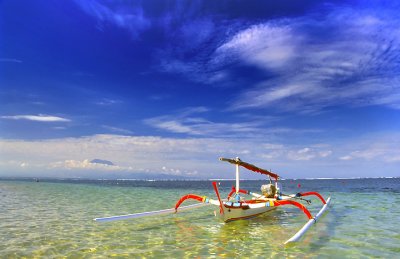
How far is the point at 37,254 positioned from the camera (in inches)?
364

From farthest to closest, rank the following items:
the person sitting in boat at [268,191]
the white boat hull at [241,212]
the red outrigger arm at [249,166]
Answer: the person sitting in boat at [268,191], the red outrigger arm at [249,166], the white boat hull at [241,212]

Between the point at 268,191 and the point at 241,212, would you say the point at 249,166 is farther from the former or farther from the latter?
the point at 268,191

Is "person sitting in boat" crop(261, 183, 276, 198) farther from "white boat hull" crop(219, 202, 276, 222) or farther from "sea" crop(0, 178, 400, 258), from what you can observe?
"white boat hull" crop(219, 202, 276, 222)

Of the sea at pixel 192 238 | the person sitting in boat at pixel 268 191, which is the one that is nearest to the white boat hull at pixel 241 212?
the sea at pixel 192 238

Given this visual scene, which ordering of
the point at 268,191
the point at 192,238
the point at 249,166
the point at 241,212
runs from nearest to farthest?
the point at 192,238, the point at 241,212, the point at 249,166, the point at 268,191

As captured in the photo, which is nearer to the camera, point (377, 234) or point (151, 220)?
point (377, 234)

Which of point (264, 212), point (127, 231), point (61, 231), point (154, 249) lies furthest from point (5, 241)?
point (264, 212)

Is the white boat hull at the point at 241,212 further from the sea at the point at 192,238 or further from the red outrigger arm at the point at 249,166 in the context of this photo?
the red outrigger arm at the point at 249,166

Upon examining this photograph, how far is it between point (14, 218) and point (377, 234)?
1826cm

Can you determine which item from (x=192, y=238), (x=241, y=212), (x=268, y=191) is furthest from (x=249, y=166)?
(x=192, y=238)

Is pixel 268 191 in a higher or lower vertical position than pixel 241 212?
higher

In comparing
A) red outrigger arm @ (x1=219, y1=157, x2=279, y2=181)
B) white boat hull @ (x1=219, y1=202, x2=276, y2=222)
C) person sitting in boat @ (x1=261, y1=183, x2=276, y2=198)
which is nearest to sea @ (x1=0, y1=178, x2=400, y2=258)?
white boat hull @ (x1=219, y1=202, x2=276, y2=222)

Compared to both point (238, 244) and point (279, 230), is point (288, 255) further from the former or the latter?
point (279, 230)

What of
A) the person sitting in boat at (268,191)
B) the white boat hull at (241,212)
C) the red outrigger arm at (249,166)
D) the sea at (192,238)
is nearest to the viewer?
the sea at (192,238)
